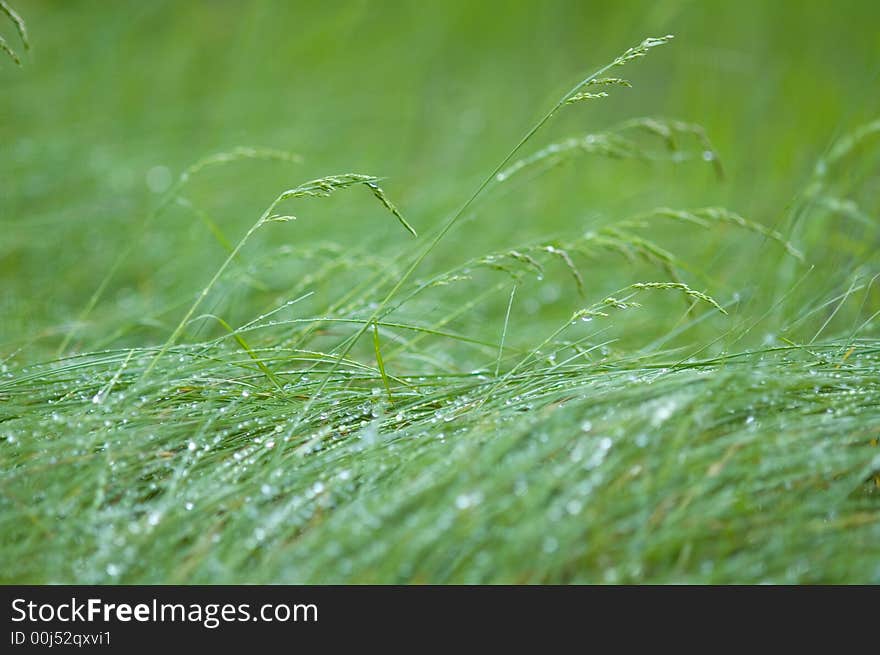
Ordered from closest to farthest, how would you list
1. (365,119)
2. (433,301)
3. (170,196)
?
(170,196)
(433,301)
(365,119)

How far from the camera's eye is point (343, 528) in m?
0.89

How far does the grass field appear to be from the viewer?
0.90m

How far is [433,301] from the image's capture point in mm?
1843

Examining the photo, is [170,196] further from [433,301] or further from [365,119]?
[365,119]

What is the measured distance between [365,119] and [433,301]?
1438mm

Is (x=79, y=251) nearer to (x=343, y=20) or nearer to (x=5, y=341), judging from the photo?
(x=5, y=341)

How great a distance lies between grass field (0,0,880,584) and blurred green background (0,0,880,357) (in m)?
0.01

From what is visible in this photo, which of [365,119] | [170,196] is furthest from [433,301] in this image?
[365,119]

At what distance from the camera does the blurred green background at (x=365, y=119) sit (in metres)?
2.13

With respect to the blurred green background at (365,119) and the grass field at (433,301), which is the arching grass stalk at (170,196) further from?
the blurred green background at (365,119)

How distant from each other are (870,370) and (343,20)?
2710mm

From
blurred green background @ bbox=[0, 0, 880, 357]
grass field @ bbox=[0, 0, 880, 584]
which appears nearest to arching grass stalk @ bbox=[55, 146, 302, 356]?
grass field @ bbox=[0, 0, 880, 584]
